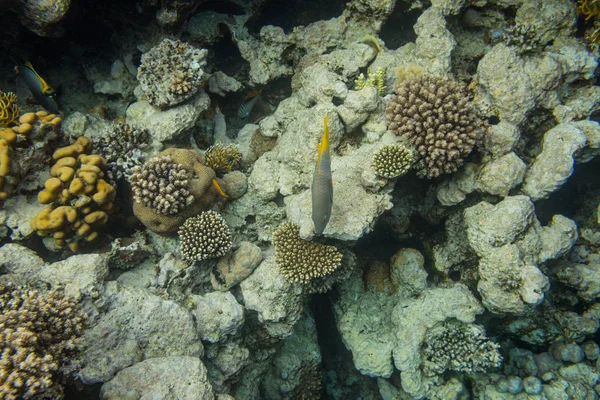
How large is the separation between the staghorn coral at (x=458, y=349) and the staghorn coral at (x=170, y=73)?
5.44 m

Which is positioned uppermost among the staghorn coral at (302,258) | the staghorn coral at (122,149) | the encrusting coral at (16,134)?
the encrusting coral at (16,134)

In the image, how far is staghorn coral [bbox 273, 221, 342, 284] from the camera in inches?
180

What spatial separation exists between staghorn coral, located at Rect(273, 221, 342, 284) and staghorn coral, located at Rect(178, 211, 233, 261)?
0.82 metres

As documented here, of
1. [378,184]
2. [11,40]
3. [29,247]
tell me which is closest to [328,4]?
[378,184]

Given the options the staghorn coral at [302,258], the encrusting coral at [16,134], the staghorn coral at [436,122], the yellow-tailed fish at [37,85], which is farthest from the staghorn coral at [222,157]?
the staghorn coral at [436,122]

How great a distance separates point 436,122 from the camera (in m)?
4.52

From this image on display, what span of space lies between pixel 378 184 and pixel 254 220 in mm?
2120

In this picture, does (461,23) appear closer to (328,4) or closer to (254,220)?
(328,4)

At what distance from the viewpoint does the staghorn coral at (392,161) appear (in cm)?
432

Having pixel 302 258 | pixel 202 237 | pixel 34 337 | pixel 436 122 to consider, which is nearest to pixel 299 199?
pixel 302 258

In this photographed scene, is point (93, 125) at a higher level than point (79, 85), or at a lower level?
lower

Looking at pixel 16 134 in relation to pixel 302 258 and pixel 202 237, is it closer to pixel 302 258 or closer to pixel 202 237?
pixel 202 237

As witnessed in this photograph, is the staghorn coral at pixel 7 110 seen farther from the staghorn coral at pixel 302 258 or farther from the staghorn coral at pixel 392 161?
the staghorn coral at pixel 392 161

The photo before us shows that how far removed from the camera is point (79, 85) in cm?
598
